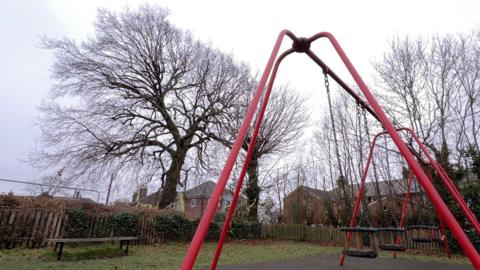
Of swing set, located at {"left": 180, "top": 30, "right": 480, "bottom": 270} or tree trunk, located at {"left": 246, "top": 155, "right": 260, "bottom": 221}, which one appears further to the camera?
tree trunk, located at {"left": 246, "top": 155, "right": 260, "bottom": 221}

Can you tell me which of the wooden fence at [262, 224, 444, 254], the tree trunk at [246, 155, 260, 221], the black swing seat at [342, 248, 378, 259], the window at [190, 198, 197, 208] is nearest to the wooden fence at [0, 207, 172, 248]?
the tree trunk at [246, 155, 260, 221]

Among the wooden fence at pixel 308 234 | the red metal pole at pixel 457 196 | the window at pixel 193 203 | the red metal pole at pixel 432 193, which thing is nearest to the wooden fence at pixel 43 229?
the red metal pole at pixel 457 196

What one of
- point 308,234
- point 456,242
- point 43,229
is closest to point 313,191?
point 308,234

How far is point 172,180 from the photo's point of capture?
18.8 m

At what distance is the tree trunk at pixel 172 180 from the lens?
18469 mm

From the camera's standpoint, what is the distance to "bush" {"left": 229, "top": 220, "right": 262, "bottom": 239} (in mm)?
16828

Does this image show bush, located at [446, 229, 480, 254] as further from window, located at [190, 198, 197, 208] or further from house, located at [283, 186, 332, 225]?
window, located at [190, 198, 197, 208]

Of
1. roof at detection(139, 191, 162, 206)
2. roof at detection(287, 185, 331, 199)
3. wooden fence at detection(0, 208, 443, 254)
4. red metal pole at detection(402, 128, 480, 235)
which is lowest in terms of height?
wooden fence at detection(0, 208, 443, 254)

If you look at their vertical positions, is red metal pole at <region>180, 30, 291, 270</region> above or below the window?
below

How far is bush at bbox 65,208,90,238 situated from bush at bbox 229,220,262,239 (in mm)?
7976

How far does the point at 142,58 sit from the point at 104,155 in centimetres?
665

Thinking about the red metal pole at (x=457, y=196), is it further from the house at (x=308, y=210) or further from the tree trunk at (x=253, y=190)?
the house at (x=308, y=210)

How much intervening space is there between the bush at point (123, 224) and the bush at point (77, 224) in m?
0.99

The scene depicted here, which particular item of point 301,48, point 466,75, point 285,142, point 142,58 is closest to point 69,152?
point 142,58
